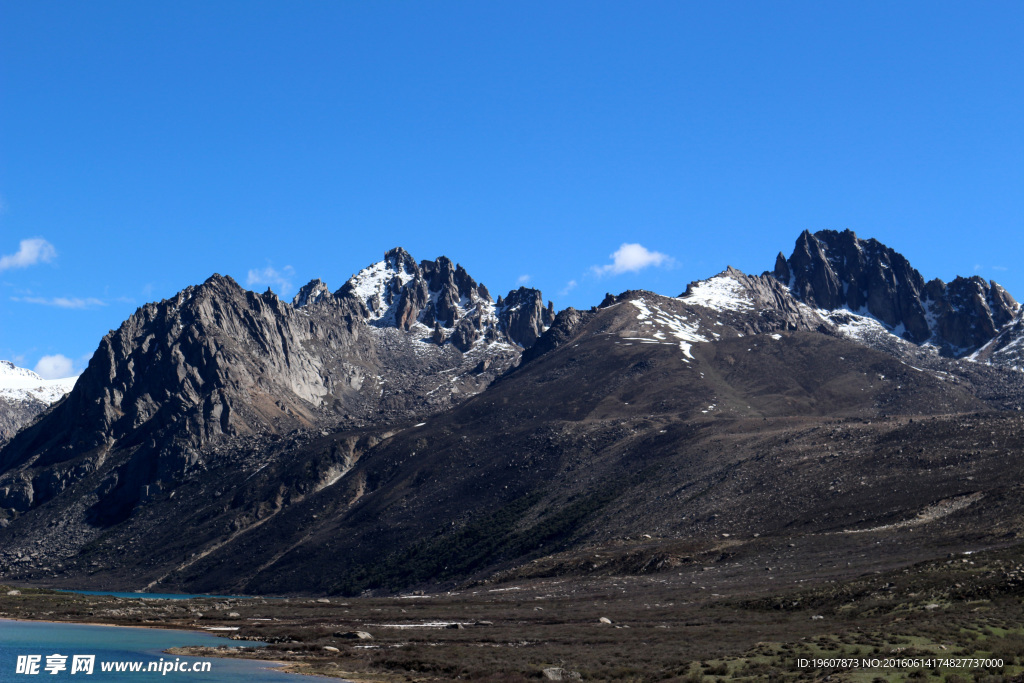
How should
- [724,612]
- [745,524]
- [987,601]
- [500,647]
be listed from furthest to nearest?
[745,524] < [724,612] < [500,647] < [987,601]

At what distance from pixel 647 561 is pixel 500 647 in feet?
202

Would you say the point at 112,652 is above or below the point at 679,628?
above

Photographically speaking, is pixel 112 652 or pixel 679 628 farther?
pixel 679 628

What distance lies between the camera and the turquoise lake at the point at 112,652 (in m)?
63.5

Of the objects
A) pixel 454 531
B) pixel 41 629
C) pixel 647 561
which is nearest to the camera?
pixel 41 629

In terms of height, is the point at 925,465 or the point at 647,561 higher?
the point at 925,465

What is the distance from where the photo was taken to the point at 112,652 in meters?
77.7

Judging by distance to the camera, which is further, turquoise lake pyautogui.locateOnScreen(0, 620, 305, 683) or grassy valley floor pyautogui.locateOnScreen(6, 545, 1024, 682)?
turquoise lake pyautogui.locateOnScreen(0, 620, 305, 683)

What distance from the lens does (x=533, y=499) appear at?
655 feet

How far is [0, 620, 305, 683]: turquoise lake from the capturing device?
208ft

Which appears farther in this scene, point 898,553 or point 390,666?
point 898,553

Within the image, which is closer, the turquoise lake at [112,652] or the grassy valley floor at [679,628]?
the grassy valley floor at [679,628]

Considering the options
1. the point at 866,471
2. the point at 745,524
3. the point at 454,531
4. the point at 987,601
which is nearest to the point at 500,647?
the point at 987,601

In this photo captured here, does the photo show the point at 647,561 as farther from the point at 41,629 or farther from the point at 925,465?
the point at 41,629
